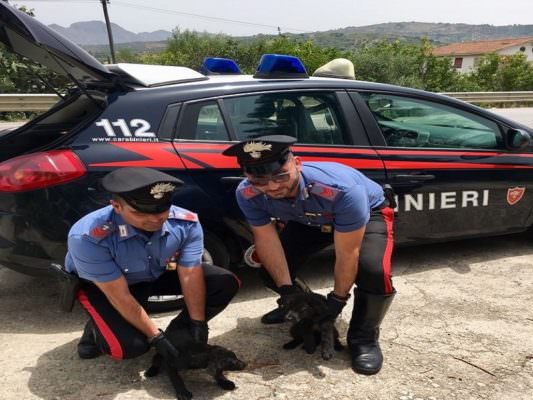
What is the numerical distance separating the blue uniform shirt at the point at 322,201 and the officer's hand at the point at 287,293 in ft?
1.10

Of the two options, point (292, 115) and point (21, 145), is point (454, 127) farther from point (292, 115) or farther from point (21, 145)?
point (21, 145)

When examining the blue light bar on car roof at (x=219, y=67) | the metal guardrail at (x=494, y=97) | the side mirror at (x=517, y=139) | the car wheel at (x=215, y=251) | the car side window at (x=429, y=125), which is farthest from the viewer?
the metal guardrail at (x=494, y=97)

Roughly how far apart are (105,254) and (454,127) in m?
2.39

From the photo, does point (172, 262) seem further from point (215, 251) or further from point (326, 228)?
point (326, 228)

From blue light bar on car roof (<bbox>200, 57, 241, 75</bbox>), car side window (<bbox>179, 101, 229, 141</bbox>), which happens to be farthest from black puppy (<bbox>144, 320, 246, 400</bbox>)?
blue light bar on car roof (<bbox>200, 57, 241, 75</bbox>)

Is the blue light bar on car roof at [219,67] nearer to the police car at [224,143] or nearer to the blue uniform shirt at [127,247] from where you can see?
the police car at [224,143]

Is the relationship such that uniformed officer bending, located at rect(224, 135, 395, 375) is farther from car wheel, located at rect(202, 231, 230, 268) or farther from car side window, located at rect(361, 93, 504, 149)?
car side window, located at rect(361, 93, 504, 149)

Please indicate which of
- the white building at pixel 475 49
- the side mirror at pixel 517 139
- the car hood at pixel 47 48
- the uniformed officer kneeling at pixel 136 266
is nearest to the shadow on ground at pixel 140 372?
the uniformed officer kneeling at pixel 136 266

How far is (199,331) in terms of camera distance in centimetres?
225

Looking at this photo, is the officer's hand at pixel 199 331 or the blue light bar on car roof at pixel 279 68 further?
the blue light bar on car roof at pixel 279 68

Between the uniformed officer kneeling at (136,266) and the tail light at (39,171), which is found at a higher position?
the tail light at (39,171)

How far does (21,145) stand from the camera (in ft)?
9.55

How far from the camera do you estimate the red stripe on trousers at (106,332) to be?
2.18 metres

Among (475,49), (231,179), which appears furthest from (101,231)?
(475,49)
